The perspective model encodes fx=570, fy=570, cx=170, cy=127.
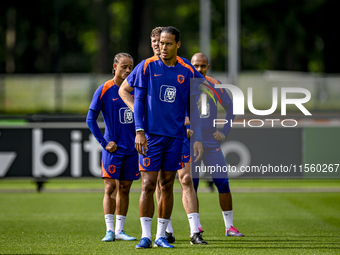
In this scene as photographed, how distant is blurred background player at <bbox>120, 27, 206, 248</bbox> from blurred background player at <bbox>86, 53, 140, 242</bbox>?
774 millimetres

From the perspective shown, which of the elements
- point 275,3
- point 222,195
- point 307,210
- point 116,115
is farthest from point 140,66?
point 275,3

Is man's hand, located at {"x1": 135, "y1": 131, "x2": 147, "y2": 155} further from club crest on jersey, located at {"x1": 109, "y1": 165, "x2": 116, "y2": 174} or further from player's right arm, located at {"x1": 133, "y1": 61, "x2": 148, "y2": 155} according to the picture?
club crest on jersey, located at {"x1": 109, "y1": 165, "x2": 116, "y2": 174}

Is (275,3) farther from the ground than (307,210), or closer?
farther from the ground

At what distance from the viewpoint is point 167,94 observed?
6.28 meters

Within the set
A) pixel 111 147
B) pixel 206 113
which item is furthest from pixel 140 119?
pixel 206 113

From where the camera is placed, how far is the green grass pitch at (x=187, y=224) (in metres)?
6.52

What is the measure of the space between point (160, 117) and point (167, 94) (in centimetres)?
27

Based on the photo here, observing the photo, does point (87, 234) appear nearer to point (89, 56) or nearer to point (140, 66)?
point (140, 66)

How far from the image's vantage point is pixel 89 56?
52.9 meters

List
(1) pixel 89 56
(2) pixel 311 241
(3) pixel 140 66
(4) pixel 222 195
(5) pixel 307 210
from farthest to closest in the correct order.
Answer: (1) pixel 89 56 → (5) pixel 307 210 → (4) pixel 222 195 → (2) pixel 311 241 → (3) pixel 140 66

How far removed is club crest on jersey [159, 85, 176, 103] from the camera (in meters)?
6.27

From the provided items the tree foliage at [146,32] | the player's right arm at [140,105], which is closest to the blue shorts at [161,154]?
the player's right arm at [140,105]

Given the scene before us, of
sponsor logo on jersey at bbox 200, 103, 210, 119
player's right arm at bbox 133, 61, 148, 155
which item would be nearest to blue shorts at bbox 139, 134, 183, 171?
player's right arm at bbox 133, 61, 148, 155

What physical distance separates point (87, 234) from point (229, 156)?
5372 mm
